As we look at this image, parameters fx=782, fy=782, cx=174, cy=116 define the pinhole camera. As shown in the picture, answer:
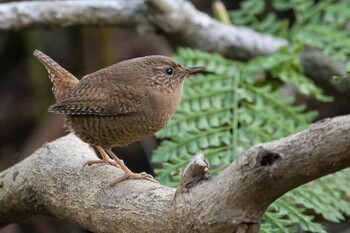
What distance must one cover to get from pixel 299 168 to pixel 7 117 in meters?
4.03

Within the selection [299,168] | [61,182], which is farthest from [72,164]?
[299,168]

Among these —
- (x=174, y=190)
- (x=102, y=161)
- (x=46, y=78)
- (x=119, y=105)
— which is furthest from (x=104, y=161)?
(x=46, y=78)

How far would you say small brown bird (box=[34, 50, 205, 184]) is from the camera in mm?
2775

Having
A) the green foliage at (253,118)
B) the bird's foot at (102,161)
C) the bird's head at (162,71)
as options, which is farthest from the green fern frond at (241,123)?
the bird's head at (162,71)

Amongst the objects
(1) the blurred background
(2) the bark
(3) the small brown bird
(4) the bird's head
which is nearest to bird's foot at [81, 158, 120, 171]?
(3) the small brown bird

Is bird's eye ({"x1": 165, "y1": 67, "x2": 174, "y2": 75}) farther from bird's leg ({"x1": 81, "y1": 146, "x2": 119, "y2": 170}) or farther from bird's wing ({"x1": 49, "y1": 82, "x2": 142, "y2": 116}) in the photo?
bird's leg ({"x1": 81, "y1": 146, "x2": 119, "y2": 170})

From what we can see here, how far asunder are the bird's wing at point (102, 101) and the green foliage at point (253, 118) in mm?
343

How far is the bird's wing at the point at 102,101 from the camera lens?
2781 mm

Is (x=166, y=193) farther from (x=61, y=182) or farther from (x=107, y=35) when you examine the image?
(x=107, y=35)

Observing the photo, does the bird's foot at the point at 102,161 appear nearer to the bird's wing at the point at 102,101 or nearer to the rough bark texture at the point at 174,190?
the rough bark texture at the point at 174,190

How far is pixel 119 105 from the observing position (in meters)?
2.78

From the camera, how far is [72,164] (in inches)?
109

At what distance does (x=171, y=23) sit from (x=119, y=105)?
1.46 m

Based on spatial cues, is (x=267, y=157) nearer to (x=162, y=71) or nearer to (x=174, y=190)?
(x=174, y=190)
